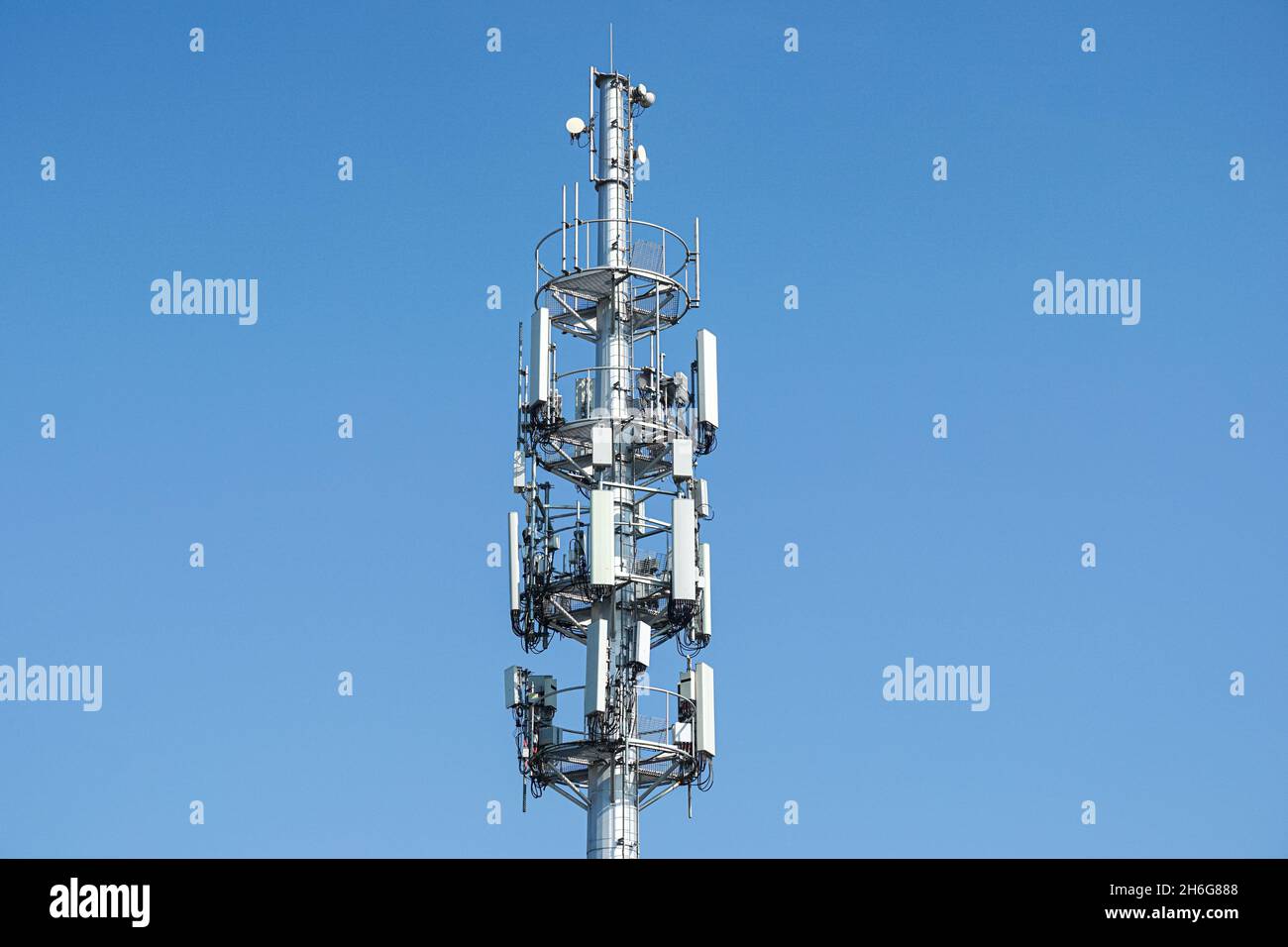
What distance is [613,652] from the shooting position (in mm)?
82438

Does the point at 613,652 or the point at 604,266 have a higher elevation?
the point at 604,266

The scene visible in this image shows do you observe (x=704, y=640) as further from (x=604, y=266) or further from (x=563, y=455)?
(x=604, y=266)
